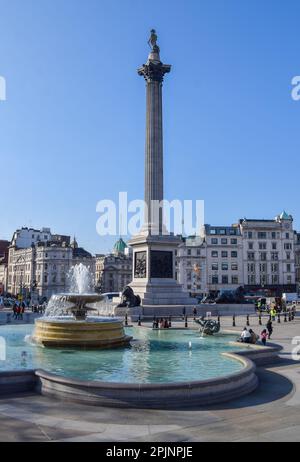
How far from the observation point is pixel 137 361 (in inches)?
687

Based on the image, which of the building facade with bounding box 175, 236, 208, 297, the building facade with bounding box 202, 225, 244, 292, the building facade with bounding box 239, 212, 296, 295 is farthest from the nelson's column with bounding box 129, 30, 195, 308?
the building facade with bounding box 239, 212, 296, 295

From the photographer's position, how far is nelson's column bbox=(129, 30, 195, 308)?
152ft

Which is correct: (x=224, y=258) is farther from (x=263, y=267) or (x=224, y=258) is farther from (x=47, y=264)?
(x=47, y=264)

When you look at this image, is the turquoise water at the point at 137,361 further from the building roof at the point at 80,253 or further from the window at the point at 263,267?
the building roof at the point at 80,253

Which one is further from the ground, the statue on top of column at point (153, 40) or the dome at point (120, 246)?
the statue on top of column at point (153, 40)

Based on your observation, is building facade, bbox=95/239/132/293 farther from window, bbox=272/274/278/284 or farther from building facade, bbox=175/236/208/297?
window, bbox=272/274/278/284

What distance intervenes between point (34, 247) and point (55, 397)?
408 ft

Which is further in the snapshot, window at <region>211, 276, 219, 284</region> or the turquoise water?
window at <region>211, 276, 219, 284</region>

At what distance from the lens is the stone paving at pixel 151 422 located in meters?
9.26

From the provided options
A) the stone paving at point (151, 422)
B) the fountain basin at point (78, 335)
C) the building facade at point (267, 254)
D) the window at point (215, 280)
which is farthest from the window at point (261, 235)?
the stone paving at point (151, 422)

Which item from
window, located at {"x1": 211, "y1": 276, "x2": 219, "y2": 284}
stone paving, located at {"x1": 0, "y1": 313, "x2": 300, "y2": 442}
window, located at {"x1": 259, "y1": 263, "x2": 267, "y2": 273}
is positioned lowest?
stone paving, located at {"x1": 0, "y1": 313, "x2": 300, "y2": 442}

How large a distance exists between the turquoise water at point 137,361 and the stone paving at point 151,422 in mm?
2456

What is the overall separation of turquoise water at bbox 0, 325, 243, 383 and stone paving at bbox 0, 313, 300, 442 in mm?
2456
